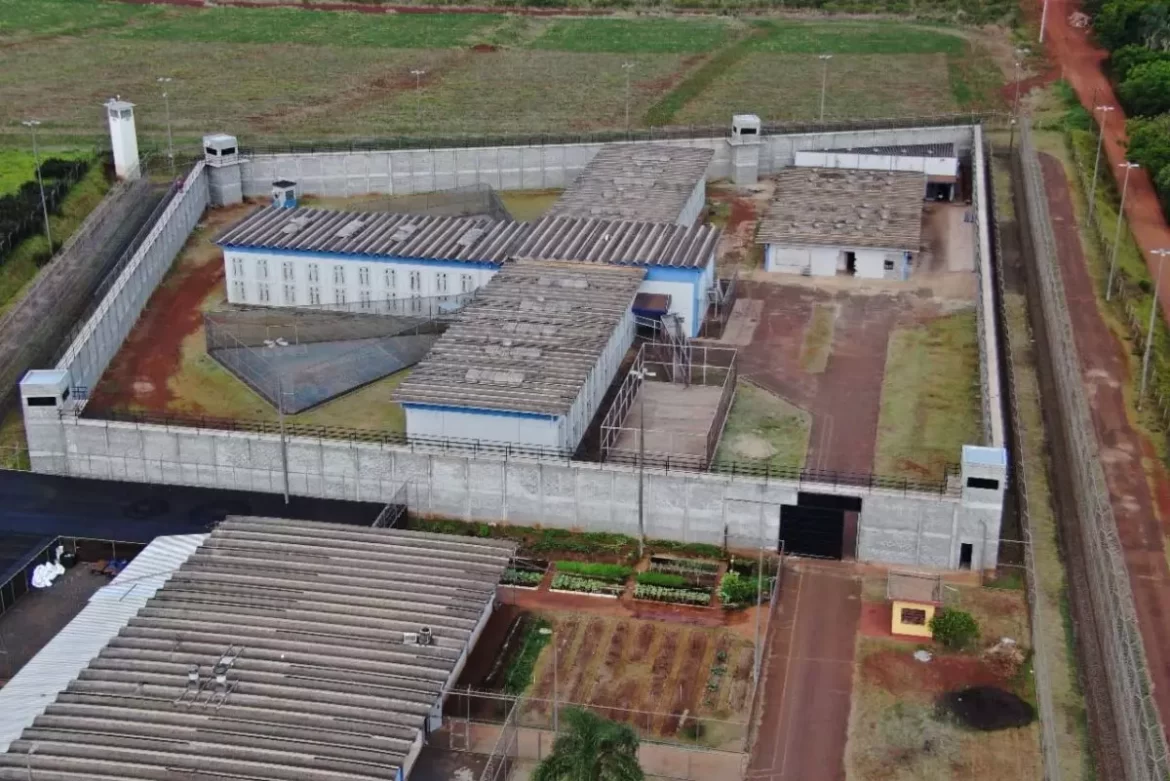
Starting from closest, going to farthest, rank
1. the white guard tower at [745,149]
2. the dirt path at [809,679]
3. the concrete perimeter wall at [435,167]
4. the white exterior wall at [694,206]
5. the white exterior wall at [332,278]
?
the dirt path at [809,679] < the white exterior wall at [332,278] < the white exterior wall at [694,206] < the concrete perimeter wall at [435,167] < the white guard tower at [745,149]

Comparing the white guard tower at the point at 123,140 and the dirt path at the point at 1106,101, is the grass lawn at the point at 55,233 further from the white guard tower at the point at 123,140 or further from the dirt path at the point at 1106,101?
the dirt path at the point at 1106,101

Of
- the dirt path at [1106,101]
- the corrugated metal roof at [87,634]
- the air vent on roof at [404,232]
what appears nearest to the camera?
the corrugated metal roof at [87,634]

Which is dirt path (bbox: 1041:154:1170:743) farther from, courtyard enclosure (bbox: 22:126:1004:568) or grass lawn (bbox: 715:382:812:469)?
grass lawn (bbox: 715:382:812:469)

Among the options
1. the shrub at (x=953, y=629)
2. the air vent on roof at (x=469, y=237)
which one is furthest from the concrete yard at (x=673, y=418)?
the air vent on roof at (x=469, y=237)

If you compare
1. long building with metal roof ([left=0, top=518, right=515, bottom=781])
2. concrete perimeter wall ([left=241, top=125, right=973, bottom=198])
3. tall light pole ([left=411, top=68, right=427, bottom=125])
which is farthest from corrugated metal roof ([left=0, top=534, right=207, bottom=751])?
tall light pole ([left=411, top=68, right=427, bottom=125])

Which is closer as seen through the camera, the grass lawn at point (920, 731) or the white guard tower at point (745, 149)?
the grass lawn at point (920, 731)

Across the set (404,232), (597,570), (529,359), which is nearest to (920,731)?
(597,570)

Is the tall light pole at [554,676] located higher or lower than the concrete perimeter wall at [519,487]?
lower
